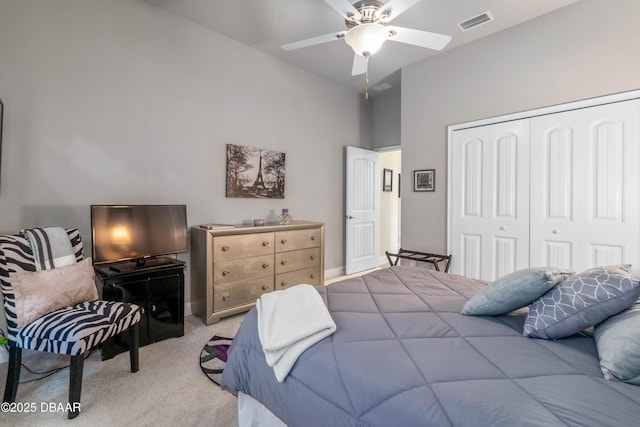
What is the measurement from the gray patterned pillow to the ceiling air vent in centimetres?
278

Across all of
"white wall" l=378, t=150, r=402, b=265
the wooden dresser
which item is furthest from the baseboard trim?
"white wall" l=378, t=150, r=402, b=265

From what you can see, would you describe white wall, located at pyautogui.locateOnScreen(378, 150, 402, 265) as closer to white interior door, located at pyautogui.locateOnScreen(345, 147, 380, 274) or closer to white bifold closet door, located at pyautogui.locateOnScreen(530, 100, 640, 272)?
white interior door, located at pyautogui.locateOnScreen(345, 147, 380, 274)

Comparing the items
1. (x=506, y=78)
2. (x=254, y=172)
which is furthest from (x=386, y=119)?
(x=254, y=172)

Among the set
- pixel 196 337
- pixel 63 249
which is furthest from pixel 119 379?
pixel 63 249

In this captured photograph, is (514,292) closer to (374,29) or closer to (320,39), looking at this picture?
(374,29)

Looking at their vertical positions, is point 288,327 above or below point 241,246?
below

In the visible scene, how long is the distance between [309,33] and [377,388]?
3399 mm

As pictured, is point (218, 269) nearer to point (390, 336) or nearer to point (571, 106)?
point (390, 336)

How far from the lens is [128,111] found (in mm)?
2748

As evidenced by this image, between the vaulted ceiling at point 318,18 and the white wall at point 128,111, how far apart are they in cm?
20

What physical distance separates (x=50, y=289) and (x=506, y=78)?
4400 mm

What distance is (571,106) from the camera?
282cm

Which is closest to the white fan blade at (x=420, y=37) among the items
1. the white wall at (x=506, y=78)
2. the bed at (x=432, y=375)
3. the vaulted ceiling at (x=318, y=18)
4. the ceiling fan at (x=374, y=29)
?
the ceiling fan at (x=374, y=29)

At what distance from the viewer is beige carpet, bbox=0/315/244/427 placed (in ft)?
5.36
